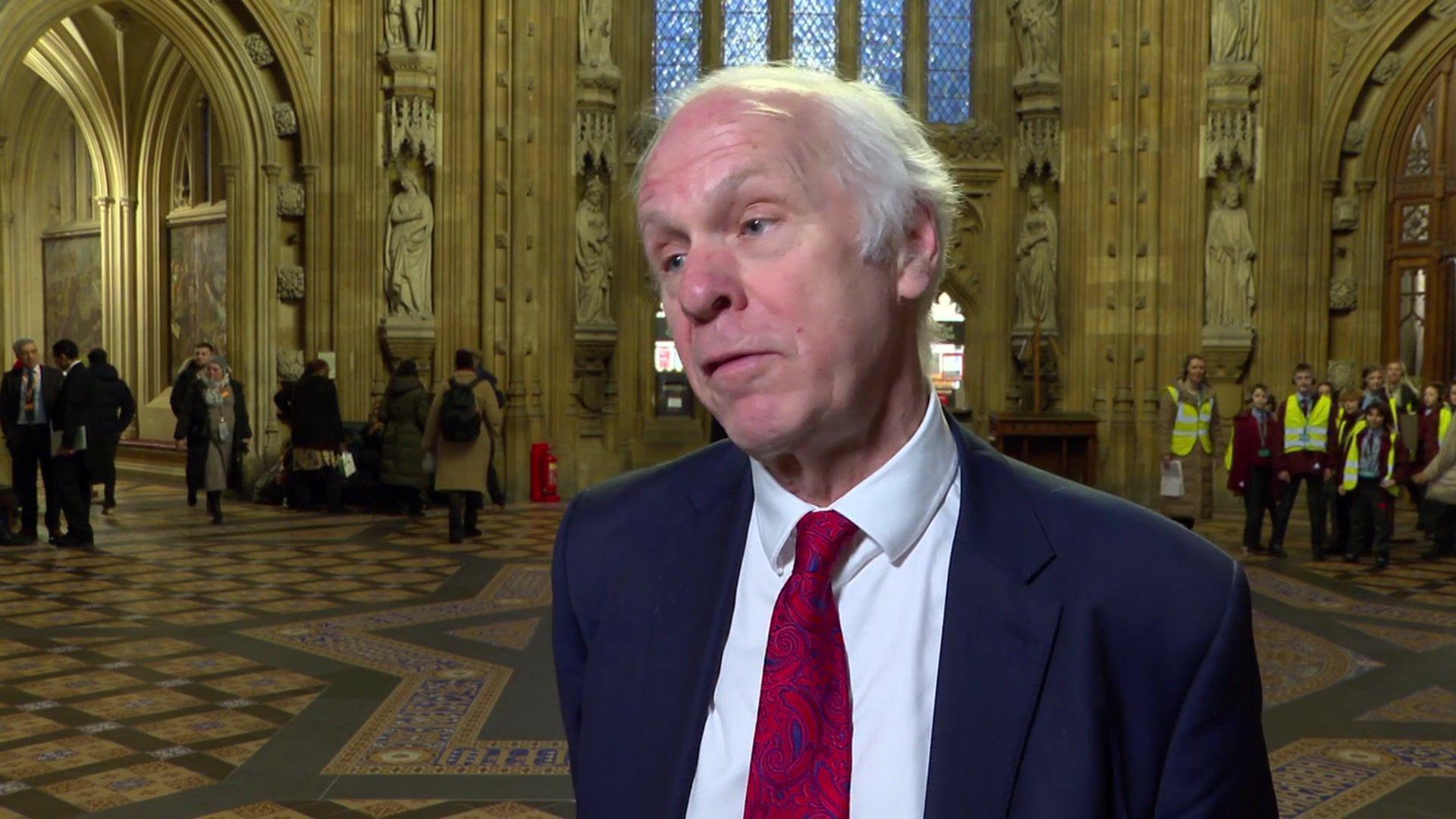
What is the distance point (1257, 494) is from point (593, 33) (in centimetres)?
821

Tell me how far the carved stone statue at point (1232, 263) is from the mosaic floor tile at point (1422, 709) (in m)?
8.71

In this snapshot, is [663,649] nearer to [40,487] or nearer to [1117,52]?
[1117,52]

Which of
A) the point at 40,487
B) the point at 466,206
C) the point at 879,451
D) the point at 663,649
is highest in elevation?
the point at 466,206

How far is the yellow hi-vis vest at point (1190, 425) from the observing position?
34.6 ft

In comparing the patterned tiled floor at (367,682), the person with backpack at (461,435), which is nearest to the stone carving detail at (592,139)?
the person with backpack at (461,435)

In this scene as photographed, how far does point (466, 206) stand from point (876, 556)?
13578 mm

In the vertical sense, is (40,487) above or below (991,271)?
below

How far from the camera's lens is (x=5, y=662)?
6.59m

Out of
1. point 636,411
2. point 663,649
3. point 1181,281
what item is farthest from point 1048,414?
point 663,649

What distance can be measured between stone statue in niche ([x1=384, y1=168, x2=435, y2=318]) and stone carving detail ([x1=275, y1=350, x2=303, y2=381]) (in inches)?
40.7

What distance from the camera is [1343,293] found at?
48.6 feet

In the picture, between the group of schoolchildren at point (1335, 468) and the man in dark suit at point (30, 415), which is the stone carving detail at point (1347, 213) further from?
the man in dark suit at point (30, 415)

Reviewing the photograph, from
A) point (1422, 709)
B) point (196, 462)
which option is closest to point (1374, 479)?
point (1422, 709)

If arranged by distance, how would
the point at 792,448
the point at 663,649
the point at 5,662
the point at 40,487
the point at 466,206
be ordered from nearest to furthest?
the point at 792,448 < the point at 663,649 < the point at 5,662 < the point at 466,206 < the point at 40,487
